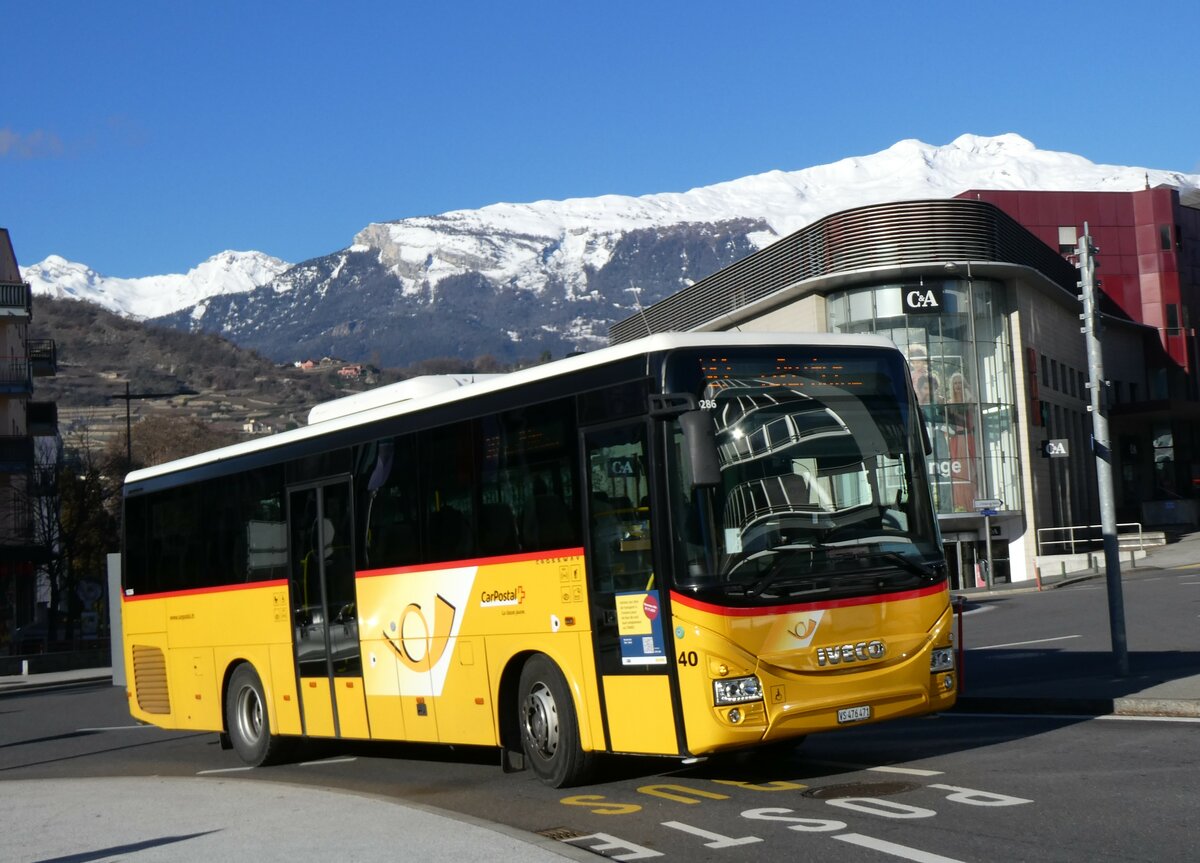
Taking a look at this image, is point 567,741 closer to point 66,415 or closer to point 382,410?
point 382,410

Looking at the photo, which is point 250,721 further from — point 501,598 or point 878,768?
point 878,768

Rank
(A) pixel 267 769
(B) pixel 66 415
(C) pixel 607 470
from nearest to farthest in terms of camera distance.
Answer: (C) pixel 607 470
(A) pixel 267 769
(B) pixel 66 415

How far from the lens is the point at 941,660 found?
11.0 m

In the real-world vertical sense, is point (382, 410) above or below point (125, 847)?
above

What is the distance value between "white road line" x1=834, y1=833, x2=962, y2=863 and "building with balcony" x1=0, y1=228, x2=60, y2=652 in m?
50.1

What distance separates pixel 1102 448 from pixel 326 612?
A: 785cm

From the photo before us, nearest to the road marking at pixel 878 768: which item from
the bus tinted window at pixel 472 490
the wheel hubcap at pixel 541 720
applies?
the wheel hubcap at pixel 541 720

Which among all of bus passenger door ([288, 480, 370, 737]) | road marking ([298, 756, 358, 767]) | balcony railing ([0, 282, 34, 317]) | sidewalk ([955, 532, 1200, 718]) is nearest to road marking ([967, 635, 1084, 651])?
sidewalk ([955, 532, 1200, 718])

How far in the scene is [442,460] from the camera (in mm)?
12859

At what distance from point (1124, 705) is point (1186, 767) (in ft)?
11.0

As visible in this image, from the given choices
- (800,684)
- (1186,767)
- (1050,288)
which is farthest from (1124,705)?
(1050,288)

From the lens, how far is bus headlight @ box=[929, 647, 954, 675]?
10969 mm

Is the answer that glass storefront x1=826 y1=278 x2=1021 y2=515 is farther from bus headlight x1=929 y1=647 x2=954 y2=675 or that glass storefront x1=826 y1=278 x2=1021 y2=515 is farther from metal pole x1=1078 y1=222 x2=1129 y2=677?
bus headlight x1=929 y1=647 x2=954 y2=675

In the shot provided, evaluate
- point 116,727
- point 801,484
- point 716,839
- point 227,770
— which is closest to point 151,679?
point 227,770
